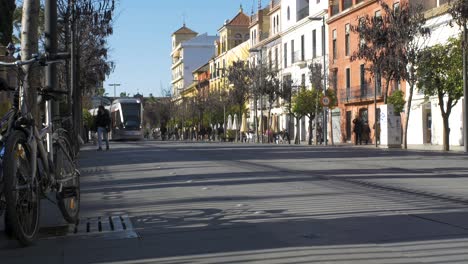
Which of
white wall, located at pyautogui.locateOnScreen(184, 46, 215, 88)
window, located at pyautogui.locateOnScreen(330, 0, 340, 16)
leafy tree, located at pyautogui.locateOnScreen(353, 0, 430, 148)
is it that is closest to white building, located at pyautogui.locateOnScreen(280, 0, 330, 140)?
window, located at pyautogui.locateOnScreen(330, 0, 340, 16)

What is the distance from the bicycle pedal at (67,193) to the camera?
23.7ft

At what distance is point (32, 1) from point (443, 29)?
36.0 meters

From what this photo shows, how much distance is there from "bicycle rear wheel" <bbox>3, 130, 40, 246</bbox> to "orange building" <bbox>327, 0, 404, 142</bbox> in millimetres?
45418

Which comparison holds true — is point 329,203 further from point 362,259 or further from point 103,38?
point 103,38

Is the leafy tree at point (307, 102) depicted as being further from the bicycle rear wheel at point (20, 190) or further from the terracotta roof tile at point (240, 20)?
the terracotta roof tile at point (240, 20)

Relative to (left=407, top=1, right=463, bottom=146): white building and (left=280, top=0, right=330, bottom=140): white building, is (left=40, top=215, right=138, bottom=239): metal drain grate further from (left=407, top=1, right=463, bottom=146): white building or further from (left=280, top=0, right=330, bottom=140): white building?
(left=280, top=0, right=330, bottom=140): white building

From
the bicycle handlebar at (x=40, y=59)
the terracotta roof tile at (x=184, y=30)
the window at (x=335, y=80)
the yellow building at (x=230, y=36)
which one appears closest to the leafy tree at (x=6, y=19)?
the bicycle handlebar at (x=40, y=59)

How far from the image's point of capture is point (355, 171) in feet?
51.4

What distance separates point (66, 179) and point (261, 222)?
7.23ft

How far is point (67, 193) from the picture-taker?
290 inches

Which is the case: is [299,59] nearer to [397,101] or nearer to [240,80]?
[240,80]

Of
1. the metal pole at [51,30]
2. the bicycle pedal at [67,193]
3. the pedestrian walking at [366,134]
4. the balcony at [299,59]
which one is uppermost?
the balcony at [299,59]

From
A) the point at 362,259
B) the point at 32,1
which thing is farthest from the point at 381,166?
the point at 362,259

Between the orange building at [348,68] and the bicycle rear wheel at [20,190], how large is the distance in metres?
45.4
